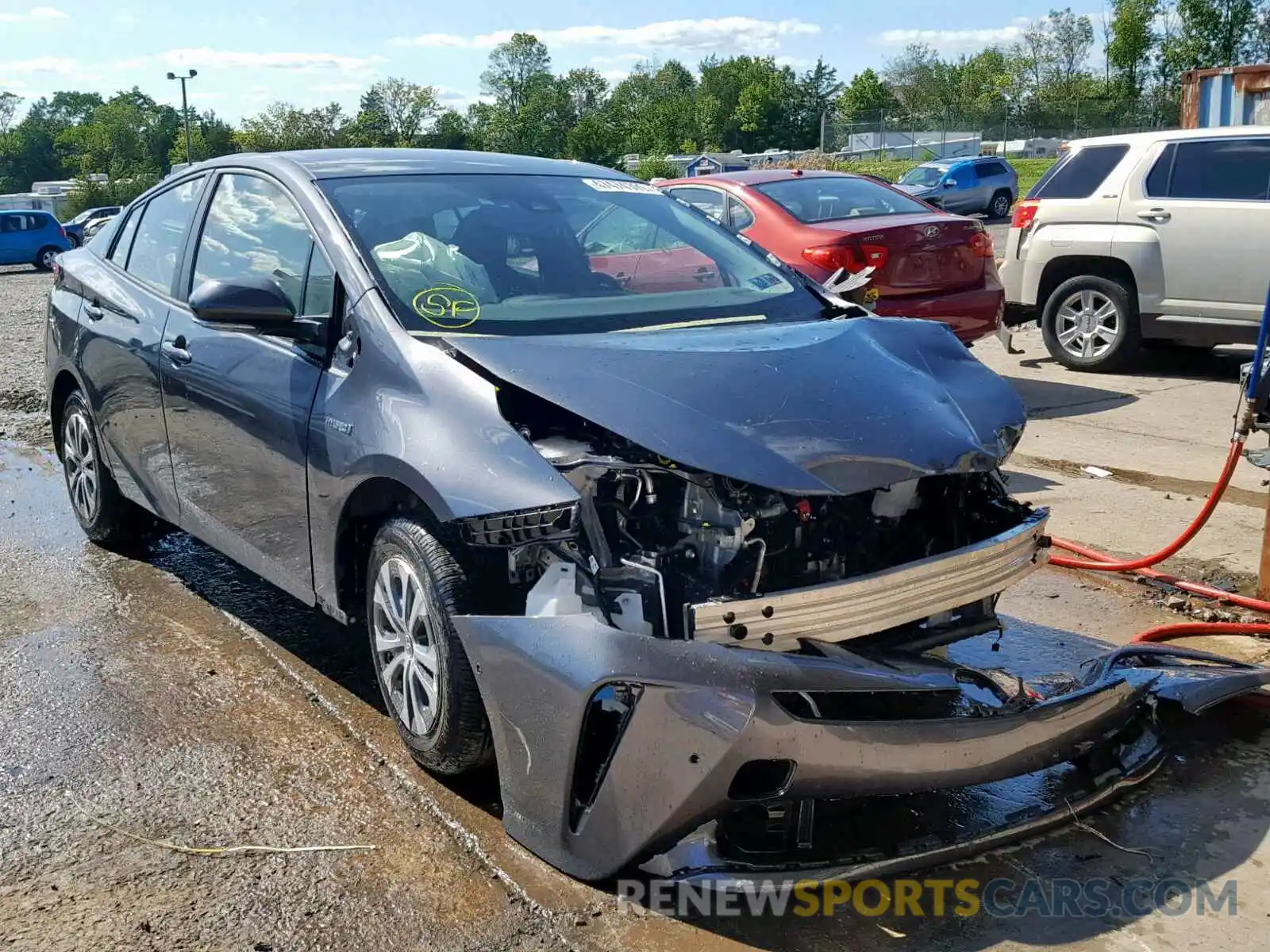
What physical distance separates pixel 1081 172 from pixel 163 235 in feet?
25.0

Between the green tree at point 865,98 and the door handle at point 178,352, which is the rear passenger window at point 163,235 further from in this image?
the green tree at point 865,98

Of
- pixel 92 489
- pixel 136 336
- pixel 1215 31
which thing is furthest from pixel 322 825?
pixel 1215 31

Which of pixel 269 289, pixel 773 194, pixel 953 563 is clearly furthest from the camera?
pixel 773 194

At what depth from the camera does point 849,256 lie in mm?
8602

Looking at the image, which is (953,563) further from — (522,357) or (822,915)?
(522,357)

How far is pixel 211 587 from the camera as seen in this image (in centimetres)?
550

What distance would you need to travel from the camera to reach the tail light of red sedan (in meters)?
8.55

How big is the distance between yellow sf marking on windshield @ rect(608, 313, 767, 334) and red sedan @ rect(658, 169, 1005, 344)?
4.41 metres

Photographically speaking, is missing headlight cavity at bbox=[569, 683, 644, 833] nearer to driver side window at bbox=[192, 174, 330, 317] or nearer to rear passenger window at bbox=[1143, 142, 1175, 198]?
driver side window at bbox=[192, 174, 330, 317]

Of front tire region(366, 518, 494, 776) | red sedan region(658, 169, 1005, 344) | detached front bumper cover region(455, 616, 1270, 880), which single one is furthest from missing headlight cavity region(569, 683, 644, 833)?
red sedan region(658, 169, 1005, 344)

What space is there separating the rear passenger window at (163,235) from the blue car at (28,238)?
30.4 meters

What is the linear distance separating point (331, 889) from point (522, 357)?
4.68 feet

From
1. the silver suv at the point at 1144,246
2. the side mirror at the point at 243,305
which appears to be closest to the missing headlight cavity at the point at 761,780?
the side mirror at the point at 243,305

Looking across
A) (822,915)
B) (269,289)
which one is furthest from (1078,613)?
(269,289)
